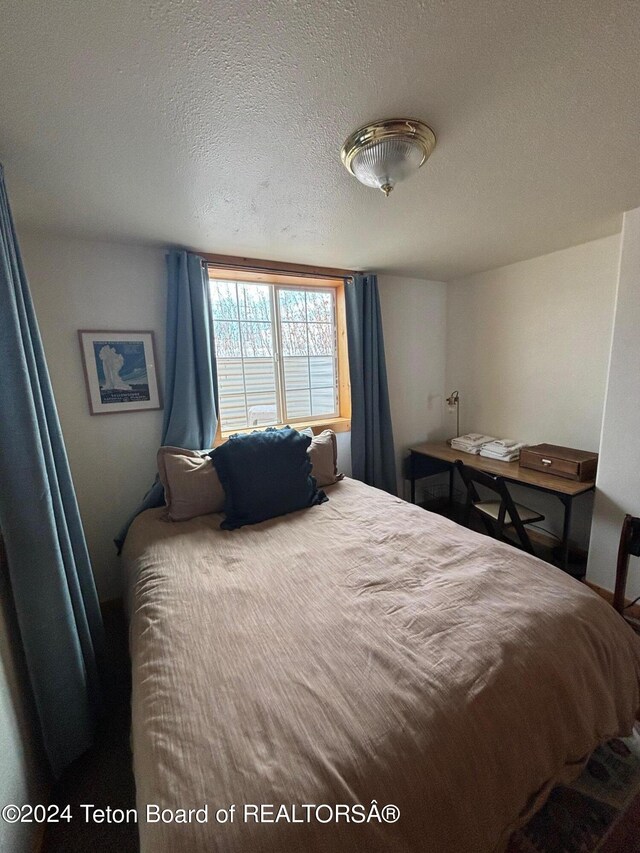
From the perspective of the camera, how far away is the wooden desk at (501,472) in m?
2.03

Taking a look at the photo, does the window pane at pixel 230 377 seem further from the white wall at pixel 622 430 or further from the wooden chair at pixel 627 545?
the wooden chair at pixel 627 545

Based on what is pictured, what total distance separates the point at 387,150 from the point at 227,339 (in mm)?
1720

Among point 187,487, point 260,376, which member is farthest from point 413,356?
point 187,487

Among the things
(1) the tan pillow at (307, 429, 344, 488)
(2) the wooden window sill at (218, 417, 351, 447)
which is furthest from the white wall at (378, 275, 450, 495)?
(1) the tan pillow at (307, 429, 344, 488)

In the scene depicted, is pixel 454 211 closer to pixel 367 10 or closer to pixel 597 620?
pixel 367 10

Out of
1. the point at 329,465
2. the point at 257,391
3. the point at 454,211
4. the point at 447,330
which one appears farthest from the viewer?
the point at 447,330

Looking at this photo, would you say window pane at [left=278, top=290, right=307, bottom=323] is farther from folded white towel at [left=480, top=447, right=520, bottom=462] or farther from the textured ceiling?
folded white towel at [left=480, top=447, right=520, bottom=462]

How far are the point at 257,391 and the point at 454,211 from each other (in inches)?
69.3

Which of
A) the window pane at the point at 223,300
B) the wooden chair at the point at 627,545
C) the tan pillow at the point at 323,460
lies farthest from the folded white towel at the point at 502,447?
the window pane at the point at 223,300

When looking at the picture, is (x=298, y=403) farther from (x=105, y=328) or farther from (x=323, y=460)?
(x=105, y=328)

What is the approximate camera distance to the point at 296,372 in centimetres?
286

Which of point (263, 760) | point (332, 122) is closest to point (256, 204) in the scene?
point (332, 122)

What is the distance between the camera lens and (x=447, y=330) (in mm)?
3420

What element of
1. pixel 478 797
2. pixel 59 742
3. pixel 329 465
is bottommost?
pixel 59 742
